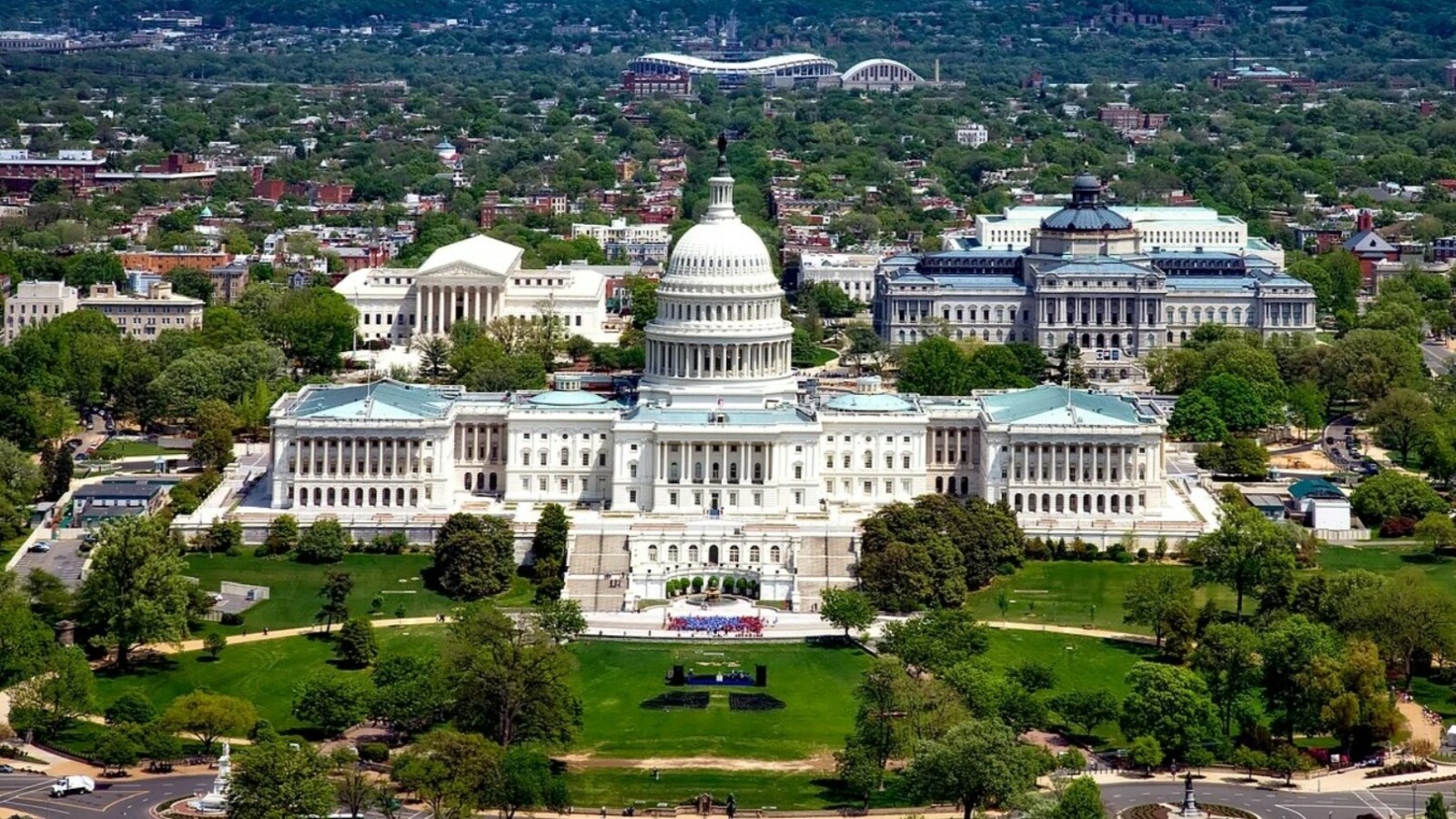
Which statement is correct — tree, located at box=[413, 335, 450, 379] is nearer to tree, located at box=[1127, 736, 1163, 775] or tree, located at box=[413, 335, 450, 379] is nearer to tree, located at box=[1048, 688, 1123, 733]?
tree, located at box=[1048, 688, 1123, 733]

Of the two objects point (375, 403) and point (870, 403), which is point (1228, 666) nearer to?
point (870, 403)

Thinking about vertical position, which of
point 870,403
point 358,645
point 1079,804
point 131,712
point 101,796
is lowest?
point 101,796

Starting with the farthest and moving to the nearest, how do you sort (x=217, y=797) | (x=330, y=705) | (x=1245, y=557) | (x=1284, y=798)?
(x=1245, y=557) → (x=330, y=705) → (x=1284, y=798) → (x=217, y=797)

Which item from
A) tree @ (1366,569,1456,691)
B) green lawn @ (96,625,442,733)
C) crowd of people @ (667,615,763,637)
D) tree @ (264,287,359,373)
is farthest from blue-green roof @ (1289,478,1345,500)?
tree @ (264,287,359,373)

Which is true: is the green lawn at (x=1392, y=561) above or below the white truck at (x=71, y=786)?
above

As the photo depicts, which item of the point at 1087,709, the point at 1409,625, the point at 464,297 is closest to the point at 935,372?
the point at 464,297

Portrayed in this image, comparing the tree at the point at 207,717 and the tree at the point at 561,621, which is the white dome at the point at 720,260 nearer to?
the tree at the point at 561,621

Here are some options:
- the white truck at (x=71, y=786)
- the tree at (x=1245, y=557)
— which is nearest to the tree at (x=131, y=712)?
the white truck at (x=71, y=786)
